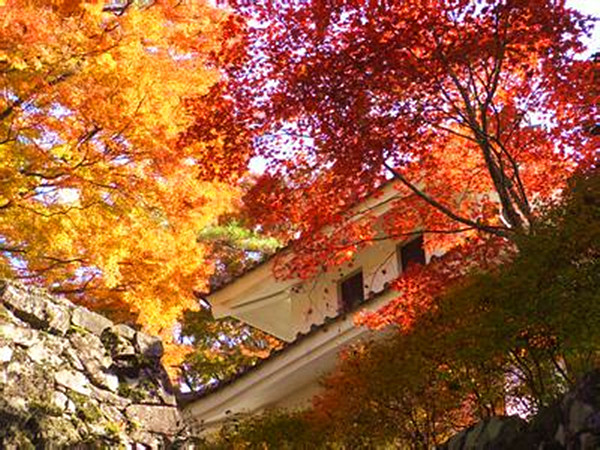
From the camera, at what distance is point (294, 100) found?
10.4 metres

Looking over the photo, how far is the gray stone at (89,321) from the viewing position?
455 inches

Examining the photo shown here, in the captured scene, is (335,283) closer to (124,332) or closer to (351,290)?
(351,290)

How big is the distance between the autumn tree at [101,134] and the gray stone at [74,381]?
9.47 feet

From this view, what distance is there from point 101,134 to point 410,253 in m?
6.90

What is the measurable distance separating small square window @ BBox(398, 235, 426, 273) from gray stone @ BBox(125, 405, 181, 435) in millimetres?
6454

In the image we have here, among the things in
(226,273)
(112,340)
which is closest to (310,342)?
(112,340)

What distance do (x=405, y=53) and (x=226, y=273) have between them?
15.5 metres

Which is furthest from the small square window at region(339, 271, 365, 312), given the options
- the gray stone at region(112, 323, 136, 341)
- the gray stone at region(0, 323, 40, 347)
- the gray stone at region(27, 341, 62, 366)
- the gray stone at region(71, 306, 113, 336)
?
the gray stone at region(0, 323, 40, 347)

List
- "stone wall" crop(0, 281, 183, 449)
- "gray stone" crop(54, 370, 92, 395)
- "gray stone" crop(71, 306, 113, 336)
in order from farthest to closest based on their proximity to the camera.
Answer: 1. "gray stone" crop(71, 306, 113, 336)
2. "gray stone" crop(54, 370, 92, 395)
3. "stone wall" crop(0, 281, 183, 449)

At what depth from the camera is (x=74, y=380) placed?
10758mm

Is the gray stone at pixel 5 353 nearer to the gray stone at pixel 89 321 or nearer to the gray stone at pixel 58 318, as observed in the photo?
the gray stone at pixel 58 318

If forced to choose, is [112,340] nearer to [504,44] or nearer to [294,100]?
[294,100]

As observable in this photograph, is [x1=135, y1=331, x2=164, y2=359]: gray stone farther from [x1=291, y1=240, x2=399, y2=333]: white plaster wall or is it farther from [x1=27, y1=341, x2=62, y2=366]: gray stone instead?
[x1=291, y1=240, x2=399, y2=333]: white plaster wall

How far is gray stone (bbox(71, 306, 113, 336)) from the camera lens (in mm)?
→ 11562
